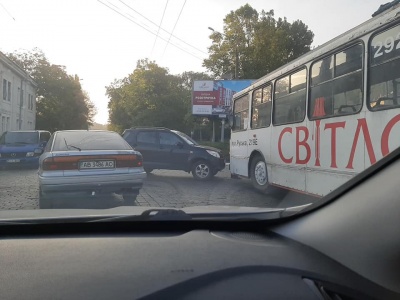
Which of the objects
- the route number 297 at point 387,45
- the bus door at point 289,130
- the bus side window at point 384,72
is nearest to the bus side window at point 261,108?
the bus door at point 289,130

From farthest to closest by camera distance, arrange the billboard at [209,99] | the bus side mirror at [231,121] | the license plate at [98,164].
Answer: the billboard at [209,99], the bus side mirror at [231,121], the license plate at [98,164]

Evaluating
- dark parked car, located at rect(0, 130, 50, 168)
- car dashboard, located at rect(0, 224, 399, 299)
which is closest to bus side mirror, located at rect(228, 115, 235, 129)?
dark parked car, located at rect(0, 130, 50, 168)

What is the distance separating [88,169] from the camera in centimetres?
711

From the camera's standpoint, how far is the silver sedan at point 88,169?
6.86 m

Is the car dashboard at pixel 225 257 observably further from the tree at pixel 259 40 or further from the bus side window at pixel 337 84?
the tree at pixel 259 40

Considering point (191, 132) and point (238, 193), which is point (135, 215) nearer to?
point (238, 193)

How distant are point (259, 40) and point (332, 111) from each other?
10745 mm

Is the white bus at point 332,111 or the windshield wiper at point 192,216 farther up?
the white bus at point 332,111

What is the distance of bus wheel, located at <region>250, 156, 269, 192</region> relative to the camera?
965 cm

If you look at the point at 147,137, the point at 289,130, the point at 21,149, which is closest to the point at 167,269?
the point at 289,130

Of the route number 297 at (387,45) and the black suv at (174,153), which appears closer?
the route number 297 at (387,45)

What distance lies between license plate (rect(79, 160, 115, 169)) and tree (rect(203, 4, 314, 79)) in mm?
9484

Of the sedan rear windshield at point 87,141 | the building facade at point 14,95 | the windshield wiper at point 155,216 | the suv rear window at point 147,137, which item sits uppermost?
the building facade at point 14,95

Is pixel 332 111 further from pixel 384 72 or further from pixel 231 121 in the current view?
pixel 231 121
